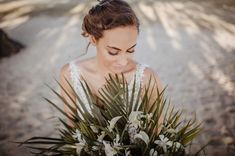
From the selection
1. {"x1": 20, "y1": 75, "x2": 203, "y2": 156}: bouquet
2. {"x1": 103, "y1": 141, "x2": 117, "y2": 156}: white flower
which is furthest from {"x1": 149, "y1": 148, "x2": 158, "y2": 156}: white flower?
Answer: {"x1": 103, "y1": 141, "x2": 117, "y2": 156}: white flower

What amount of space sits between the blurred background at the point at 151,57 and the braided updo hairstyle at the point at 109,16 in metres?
1.66

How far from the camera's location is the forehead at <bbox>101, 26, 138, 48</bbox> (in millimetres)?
1266

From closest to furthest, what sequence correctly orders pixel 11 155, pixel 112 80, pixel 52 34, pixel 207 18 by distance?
pixel 112 80 < pixel 11 155 < pixel 52 34 < pixel 207 18

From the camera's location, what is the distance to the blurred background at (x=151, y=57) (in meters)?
3.01

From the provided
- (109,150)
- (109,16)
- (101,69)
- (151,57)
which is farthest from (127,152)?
(151,57)

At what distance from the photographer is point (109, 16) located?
50.9 inches

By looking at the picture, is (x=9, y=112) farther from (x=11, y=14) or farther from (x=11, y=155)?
(x=11, y=14)

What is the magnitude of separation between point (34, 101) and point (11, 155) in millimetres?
876

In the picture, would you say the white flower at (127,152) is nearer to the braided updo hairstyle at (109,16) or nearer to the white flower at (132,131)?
the white flower at (132,131)

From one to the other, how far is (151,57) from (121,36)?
2964 mm

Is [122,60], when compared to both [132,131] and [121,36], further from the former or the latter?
A: [132,131]

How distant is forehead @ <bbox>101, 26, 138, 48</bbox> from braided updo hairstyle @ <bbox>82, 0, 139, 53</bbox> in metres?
0.02

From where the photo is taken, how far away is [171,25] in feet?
17.2

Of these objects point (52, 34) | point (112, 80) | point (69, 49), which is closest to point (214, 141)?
point (112, 80)
